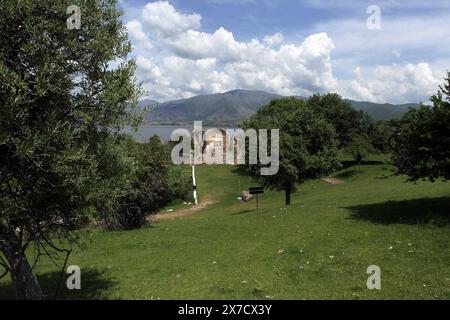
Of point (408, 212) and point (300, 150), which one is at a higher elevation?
point (300, 150)

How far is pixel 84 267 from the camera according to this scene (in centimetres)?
2084

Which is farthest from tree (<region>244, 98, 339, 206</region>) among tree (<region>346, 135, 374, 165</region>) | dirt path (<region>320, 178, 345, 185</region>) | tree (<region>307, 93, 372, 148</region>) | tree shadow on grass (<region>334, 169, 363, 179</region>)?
tree (<region>307, 93, 372, 148</region>)

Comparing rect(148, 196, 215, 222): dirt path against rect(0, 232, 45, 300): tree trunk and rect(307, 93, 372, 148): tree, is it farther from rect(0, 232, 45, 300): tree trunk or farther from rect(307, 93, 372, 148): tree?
rect(307, 93, 372, 148): tree

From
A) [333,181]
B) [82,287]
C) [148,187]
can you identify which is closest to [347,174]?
[333,181]

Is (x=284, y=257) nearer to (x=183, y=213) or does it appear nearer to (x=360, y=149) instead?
(x=183, y=213)

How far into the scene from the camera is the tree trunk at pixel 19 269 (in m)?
12.5

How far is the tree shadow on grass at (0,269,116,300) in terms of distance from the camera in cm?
1573

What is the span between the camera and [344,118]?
99.4 meters

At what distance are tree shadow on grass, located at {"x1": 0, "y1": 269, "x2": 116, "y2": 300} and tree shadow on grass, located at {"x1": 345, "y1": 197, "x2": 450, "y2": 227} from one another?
51.3 ft

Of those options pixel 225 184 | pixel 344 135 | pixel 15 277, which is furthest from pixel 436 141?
pixel 344 135

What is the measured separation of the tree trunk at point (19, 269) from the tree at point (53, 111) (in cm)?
3

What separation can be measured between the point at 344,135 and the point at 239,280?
8602 cm

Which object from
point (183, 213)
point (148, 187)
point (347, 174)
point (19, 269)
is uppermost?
point (148, 187)

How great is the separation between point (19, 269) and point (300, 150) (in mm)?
31289
